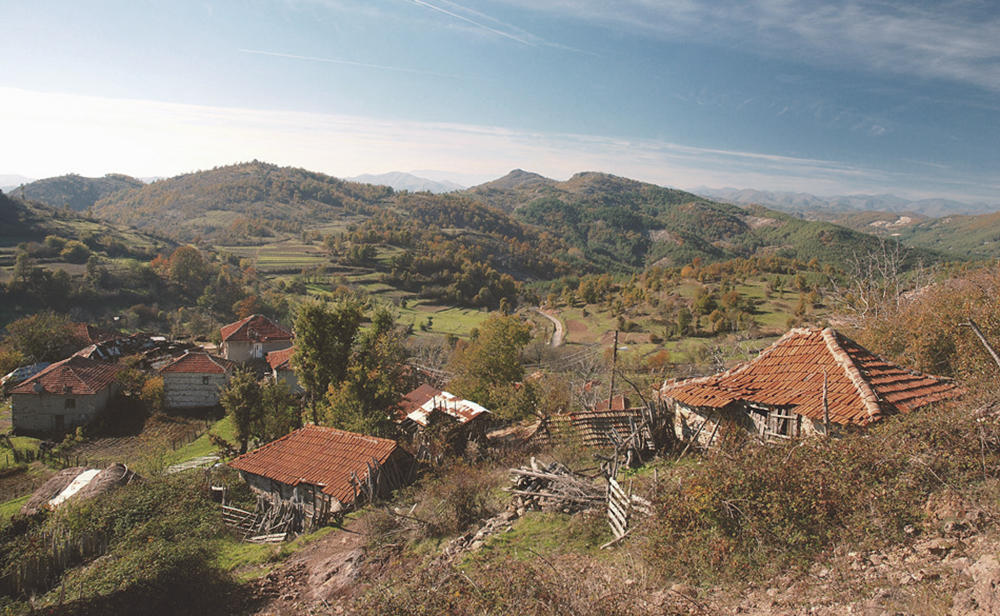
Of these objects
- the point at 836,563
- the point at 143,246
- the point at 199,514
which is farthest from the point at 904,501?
the point at 143,246

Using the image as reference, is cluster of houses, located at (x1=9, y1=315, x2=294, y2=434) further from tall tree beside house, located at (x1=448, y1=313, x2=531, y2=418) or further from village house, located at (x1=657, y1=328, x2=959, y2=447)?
village house, located at (x1=657, y1=328, x2=959, y2=447)

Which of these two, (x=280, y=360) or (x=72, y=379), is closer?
(x=72, y=379)

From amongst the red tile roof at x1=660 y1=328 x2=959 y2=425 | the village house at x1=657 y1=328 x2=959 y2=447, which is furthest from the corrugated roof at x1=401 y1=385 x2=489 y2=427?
the red tile roof at x1=660 y1=328 x2=959 y2=425

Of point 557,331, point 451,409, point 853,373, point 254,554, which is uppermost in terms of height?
point 853,373

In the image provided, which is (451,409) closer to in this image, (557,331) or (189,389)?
(189,389)

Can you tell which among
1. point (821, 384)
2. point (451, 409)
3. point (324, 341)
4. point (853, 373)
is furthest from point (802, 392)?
point (324, 341)

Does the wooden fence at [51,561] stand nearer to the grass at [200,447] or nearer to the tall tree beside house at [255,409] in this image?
the tall tree beside house at [255,409]

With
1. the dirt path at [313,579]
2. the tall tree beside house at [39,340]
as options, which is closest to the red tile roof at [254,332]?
the tall tree beside house at [39,340]
